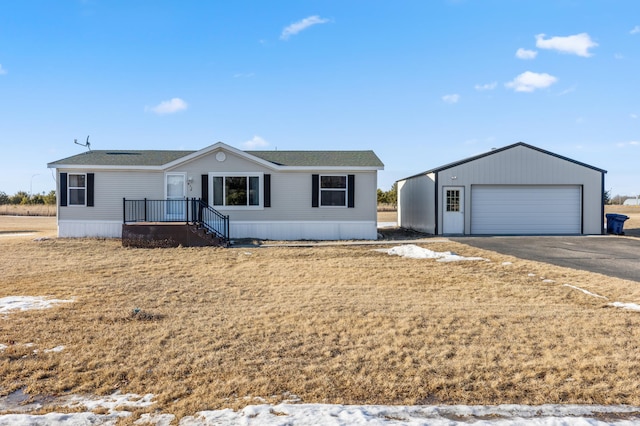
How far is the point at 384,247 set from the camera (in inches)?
572

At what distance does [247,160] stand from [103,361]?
12.6m

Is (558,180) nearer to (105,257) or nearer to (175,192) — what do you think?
(175,192)

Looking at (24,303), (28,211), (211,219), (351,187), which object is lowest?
(24,303)

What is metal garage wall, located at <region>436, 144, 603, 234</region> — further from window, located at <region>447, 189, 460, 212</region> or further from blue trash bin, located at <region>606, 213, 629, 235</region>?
blue trash bin, located at <region>606, 213, 629, 235</region>

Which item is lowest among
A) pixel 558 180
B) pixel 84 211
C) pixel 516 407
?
pixel 516 407

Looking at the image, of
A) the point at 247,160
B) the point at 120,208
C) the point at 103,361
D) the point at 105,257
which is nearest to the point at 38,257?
the point at 105,257

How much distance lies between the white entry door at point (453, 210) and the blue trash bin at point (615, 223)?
6.11 metres

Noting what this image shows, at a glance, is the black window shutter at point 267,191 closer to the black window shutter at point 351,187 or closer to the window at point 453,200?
the black window shutter at point 351,187

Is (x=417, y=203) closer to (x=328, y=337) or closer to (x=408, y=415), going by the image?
(x=328, y=337)

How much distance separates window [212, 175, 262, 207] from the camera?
16.8 m

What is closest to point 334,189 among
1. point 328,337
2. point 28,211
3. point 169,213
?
point 169,213

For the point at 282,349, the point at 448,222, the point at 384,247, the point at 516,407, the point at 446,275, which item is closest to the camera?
the point at 516,407

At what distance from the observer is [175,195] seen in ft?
55.4

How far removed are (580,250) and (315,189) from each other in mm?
8774
